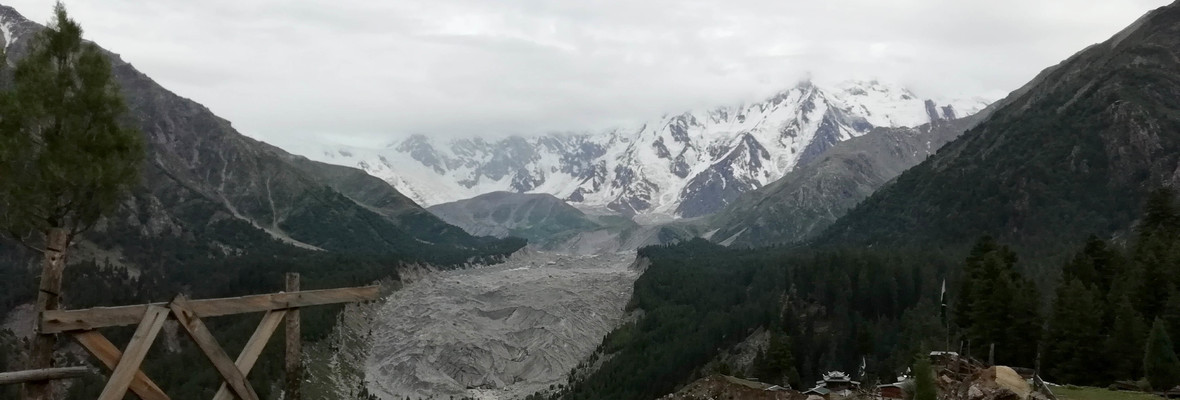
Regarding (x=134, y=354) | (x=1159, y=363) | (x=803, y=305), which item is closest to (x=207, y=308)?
(x=134, y=354)

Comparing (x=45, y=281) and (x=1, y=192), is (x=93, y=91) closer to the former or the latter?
(x=1, y=192)

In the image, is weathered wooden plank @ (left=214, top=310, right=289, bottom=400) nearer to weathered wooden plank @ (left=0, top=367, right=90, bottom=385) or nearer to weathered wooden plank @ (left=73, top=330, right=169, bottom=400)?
weathered wooden plank @ (left=73, top=330, right=169, bottom=400)

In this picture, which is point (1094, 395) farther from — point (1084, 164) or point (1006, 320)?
point (1084, 164)

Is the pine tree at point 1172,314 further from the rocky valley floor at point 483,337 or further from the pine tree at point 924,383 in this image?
the rocky valley floor at point 483,337

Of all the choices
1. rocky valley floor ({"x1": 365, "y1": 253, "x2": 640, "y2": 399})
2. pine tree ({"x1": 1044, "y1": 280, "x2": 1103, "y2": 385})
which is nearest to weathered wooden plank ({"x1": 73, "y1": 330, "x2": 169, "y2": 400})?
pine tree ({"x1": 1044, "y1": 280, "x2": 1103, "y2": 385})

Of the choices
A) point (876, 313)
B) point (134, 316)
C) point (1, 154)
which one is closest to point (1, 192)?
point (1, 154)

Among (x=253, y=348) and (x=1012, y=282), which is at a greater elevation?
(x=253, y=348)
